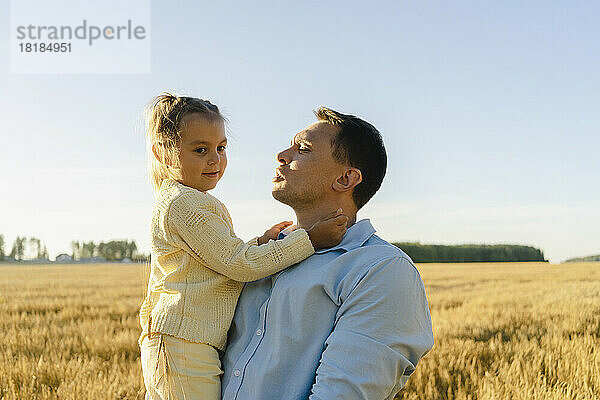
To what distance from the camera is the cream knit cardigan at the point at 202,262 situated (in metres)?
3.08

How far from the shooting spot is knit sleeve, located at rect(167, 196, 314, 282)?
3.06 meters

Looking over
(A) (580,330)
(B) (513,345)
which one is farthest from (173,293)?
(A) (580,330)

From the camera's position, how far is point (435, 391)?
18.9 ft

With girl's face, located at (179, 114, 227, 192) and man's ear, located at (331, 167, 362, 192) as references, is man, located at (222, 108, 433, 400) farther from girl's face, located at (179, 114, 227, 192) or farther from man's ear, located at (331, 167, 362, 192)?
girl's face, located at (179, 114, 227, 192)

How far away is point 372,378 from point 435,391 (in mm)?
3362

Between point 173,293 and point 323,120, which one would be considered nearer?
point 173,293

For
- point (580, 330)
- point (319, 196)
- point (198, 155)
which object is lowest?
point (580, 330)

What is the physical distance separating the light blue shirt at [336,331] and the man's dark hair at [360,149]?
0.47 m

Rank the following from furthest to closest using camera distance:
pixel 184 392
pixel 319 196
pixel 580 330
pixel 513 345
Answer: pixel 580 330
pixel 513 345
pixel 319 196
pixel 184 392

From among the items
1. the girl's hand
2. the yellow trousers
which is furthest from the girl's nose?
the yellow trousers

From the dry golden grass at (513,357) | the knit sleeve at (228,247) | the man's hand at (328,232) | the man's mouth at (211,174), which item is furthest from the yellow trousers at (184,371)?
the dry golden grass at (513,357)

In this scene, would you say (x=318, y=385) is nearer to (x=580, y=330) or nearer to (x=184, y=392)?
(x=184, y=392)

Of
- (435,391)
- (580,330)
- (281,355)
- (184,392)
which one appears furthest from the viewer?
(580,330)

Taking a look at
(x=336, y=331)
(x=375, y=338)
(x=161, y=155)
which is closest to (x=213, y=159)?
(x=161, y=155)
